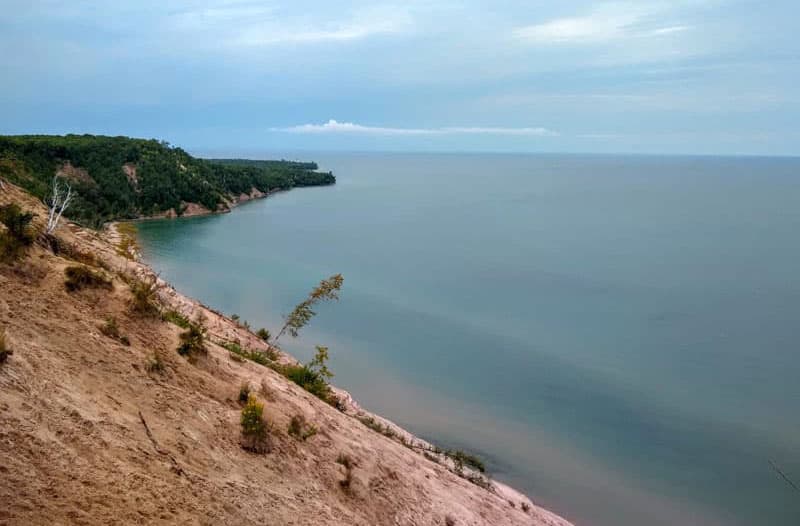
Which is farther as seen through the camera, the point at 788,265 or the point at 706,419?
the point at 788,265

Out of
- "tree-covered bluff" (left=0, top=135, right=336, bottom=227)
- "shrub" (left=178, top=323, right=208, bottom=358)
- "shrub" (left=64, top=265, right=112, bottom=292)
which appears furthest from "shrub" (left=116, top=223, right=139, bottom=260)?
"tree-covered bluff" (left=0, top=135, right=336, bottom=227)

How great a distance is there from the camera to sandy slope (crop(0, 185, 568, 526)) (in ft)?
23.3

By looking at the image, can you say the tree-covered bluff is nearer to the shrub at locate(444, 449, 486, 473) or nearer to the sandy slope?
the shrub at locate(444, 449, 486, 473)

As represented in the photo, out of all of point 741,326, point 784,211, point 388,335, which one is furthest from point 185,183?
point 784,211

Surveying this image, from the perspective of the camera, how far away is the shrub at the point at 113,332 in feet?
32.7

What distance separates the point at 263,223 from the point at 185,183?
60.9 feet

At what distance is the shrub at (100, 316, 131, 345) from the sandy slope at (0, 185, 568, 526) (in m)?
0.17

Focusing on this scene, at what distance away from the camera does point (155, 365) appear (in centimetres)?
1005

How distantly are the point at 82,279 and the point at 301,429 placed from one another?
507 centimetres

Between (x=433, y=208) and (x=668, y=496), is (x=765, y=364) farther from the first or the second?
(x=433, y=208)

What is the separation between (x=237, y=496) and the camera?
8.73m

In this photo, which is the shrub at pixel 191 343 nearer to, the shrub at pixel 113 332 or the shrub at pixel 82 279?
the shrub at pixel 113 332

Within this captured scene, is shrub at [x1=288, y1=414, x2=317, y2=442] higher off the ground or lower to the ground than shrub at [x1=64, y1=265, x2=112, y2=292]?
lower

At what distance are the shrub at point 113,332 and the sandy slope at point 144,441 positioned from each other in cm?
17
